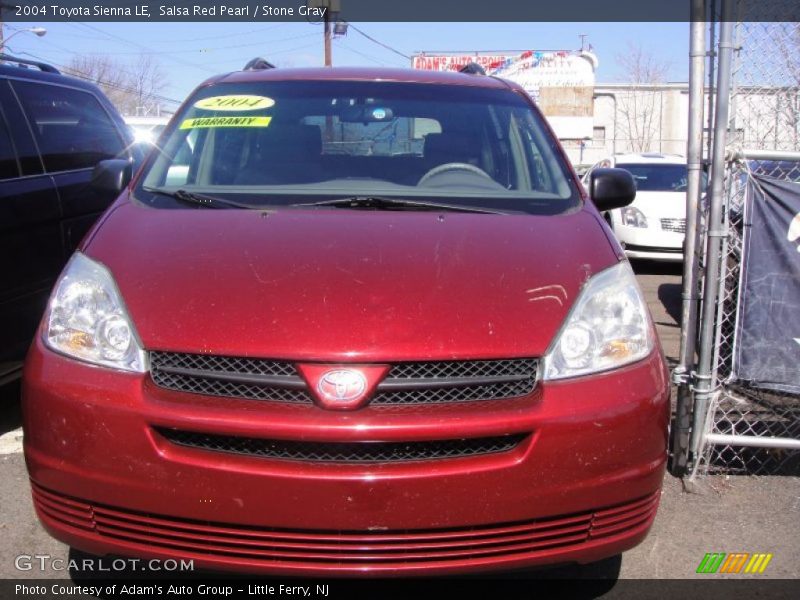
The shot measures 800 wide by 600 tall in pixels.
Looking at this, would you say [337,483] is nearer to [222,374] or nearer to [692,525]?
[222,374]

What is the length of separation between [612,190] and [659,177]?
28.2 ft

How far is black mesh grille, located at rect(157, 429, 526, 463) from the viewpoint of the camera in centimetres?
224

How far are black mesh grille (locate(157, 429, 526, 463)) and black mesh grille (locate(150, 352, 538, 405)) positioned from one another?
12 centimetres

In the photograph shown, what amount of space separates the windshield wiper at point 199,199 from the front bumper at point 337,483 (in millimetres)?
889

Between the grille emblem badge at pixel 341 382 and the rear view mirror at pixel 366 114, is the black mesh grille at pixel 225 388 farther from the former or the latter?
the rear view mirror at pixel 366 114

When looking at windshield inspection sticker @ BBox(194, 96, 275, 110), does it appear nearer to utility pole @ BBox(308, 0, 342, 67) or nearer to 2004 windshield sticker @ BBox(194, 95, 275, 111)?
2004 windshield sticker @ BBox(194, 95, 275, 111)

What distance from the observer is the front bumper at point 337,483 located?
2.21 meters

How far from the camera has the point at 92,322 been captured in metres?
2.50

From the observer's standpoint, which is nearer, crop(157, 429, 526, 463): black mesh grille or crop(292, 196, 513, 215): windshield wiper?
crop(157, 429, 526, 463): black mesh grille

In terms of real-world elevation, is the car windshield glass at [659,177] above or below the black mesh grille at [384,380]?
below

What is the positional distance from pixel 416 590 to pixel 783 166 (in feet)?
10.4

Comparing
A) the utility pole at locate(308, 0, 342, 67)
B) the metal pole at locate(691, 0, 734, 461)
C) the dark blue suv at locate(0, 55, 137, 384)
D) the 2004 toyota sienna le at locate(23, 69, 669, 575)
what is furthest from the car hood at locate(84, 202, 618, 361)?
the utility pole at locate(308, 0, 342, 67)
